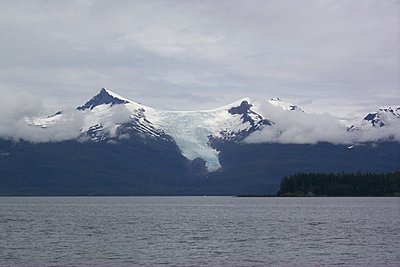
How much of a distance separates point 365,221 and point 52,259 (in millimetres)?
67355

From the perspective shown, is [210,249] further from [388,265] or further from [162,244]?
[388,265]

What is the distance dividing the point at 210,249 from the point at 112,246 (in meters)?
11.3

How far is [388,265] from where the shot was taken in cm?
6294

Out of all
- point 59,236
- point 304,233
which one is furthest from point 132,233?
point 304,233

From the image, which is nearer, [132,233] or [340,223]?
[132,233]

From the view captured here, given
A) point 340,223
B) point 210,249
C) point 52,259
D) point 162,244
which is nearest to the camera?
point 52,259

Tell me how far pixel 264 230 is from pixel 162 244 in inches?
981

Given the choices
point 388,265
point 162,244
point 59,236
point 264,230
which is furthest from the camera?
point 264,230

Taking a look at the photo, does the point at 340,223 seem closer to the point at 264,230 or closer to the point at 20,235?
the point at 264,230

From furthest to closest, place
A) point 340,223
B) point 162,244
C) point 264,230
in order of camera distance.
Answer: point 340,223
point 264,230
point 162,244

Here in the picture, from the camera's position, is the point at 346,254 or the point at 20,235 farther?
the point at 20,235

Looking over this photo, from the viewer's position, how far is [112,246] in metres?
78.9

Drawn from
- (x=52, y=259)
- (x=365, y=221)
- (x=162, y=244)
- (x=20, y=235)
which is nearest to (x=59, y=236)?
(x=20, y=235)

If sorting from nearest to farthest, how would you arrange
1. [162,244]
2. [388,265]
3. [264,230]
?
[388,265] → [162,244] → [264,230]
